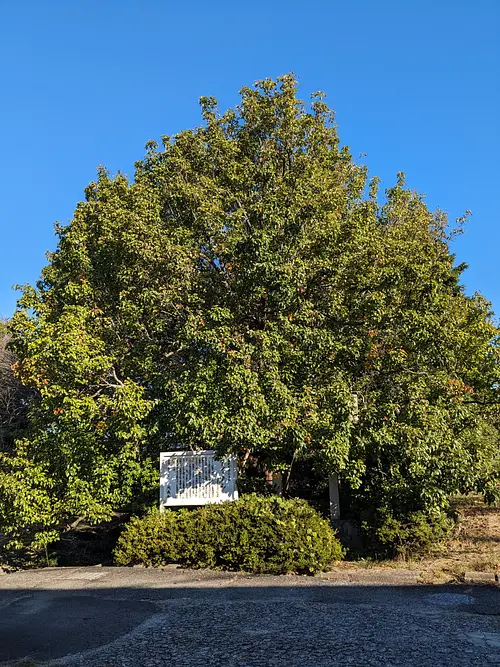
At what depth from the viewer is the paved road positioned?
4.09 metres

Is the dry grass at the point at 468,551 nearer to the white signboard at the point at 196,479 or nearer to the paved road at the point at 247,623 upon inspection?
the paved road at the point at 247,623

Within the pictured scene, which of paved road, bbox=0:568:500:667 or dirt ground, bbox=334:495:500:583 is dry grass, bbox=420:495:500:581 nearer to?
dirt ground, bbox=334:495:500:583

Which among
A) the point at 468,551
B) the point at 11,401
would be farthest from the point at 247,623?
the point at 11,401

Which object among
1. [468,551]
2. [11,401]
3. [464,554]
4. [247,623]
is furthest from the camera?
[11,401]

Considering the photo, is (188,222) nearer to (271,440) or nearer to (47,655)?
(271,440)

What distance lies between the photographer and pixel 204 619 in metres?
5.25

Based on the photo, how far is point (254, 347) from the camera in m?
8.33

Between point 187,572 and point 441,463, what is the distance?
13.4ft

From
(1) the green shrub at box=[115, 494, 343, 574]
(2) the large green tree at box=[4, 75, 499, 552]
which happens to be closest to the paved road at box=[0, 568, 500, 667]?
(1) the green shrub at box=[115, 494, 343, 574]

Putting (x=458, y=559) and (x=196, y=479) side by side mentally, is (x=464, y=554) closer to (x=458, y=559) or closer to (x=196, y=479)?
(x=458, y=559)

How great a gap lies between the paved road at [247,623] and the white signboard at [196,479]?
149 cm

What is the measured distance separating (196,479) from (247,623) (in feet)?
13.1

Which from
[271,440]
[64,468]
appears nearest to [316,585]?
[271,440]

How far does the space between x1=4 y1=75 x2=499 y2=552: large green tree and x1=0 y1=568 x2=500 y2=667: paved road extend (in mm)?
2002
